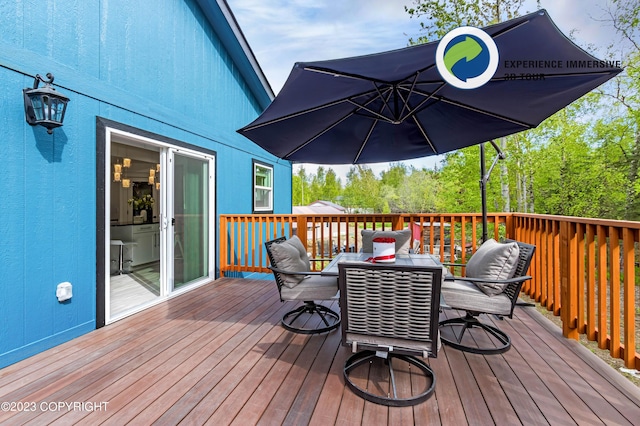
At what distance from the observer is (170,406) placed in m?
1.81

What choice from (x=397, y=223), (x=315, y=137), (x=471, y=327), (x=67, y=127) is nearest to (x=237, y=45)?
(x=315, y=137)

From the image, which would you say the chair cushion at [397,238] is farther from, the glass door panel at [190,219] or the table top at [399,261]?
the glass door panel at [190,219]

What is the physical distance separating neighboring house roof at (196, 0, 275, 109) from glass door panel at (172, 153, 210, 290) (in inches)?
87.7

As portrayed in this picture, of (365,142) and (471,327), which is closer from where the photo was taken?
(471,327)

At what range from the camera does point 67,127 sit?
2.80 m

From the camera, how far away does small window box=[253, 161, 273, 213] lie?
674cm

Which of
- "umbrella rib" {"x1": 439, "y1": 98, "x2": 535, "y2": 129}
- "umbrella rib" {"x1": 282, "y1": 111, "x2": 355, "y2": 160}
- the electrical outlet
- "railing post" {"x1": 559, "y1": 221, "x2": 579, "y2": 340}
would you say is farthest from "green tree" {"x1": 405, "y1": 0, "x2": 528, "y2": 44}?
the electrical outlet

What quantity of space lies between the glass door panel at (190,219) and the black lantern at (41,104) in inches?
66.7

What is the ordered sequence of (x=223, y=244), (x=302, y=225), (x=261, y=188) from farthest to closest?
(x=261, y=188)
(x=223, y=244)
(x=302, y=225)

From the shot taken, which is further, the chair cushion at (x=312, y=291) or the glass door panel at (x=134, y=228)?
the glass door panel at (x=134, y=228)

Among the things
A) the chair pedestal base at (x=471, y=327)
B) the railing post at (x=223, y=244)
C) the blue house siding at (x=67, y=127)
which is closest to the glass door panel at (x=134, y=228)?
the blue house siding at (x=67, y=127)

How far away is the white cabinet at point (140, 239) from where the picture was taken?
561cm

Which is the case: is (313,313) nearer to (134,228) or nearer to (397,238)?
(397,238)

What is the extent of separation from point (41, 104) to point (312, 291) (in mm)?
2723
